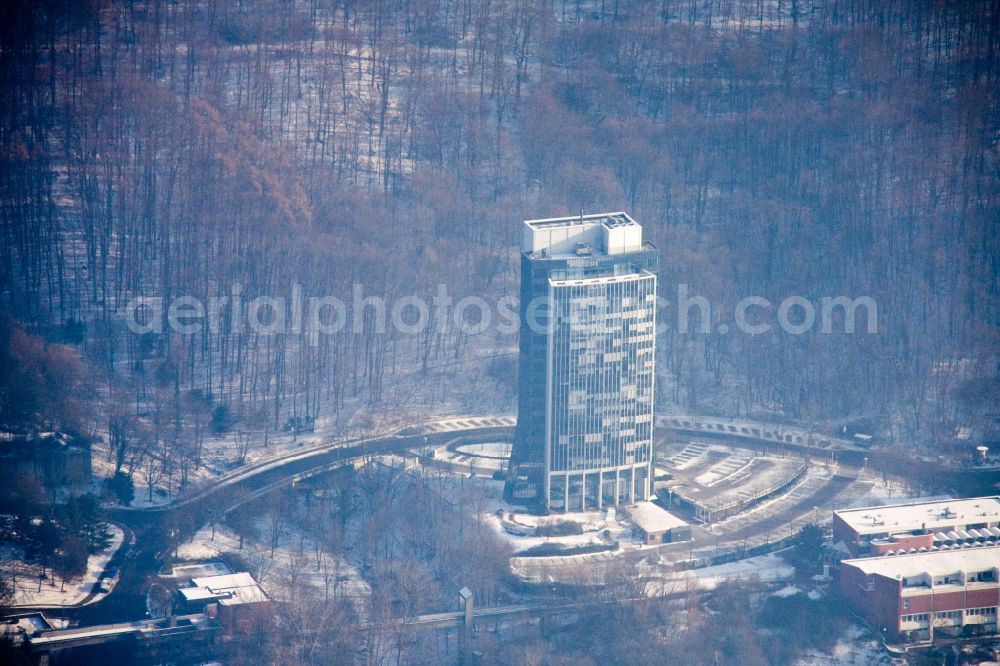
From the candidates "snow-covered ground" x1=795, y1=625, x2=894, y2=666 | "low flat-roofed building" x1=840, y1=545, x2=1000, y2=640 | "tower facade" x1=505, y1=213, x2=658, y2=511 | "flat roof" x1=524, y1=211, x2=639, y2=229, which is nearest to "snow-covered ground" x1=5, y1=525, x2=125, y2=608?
"tower facade" x1=505, y1=213, x2=658, y2=511

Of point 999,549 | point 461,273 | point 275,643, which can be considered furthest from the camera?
point 461,273

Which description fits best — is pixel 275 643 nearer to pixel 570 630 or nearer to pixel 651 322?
pixel 570 630

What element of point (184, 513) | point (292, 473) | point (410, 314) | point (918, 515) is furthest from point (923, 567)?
point (410, 314)

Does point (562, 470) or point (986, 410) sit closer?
point (562, 470)

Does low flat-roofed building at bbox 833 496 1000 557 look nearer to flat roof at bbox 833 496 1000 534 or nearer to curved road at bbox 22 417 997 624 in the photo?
flat roof at bbox 833 496 1000 534

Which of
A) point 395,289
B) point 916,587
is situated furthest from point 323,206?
point 916,587
